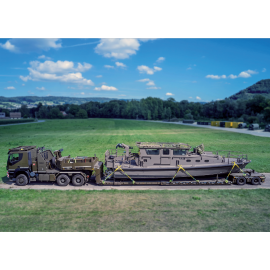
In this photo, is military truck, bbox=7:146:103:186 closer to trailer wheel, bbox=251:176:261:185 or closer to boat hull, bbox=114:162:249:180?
boat hull, bbox=114:162:249:180

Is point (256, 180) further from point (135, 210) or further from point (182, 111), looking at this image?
point (182, 111)

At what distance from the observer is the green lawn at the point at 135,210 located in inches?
404

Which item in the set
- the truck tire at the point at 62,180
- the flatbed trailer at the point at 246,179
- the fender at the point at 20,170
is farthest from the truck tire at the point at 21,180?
the flatbed trailer at the point at 246,179

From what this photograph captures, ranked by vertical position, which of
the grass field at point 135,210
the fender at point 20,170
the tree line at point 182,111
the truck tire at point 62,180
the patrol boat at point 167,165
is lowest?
the grass field at point 135,210

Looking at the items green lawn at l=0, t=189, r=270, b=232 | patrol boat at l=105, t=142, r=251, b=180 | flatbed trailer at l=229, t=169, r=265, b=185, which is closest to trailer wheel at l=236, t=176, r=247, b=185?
flatbed trailer at l=229, t=169, r=265, b=185

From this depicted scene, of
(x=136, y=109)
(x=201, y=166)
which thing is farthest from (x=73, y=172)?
(x=136, y=109)

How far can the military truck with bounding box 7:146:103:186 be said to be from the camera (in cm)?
1602

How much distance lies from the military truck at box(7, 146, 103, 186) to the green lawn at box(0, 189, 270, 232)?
4.65 ft

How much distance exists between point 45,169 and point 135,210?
810 centimetres

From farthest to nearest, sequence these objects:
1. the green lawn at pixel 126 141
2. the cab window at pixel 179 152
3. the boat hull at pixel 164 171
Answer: the green lawn at pixel 126 141 → the cab window at pixel 179 152 → the boat hull at pixel 164 171

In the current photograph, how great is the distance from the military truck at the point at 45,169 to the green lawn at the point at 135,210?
1418 millimetres

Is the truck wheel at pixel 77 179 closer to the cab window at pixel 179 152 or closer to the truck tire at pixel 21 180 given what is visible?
the truck tire at pixel 21 180

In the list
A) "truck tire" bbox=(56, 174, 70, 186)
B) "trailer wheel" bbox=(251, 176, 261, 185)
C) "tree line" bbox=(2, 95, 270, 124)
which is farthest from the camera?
"tree line" bbox=(2, 95, 270, 124)

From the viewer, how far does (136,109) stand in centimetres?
13150
